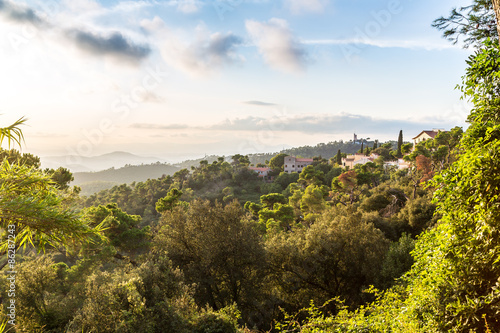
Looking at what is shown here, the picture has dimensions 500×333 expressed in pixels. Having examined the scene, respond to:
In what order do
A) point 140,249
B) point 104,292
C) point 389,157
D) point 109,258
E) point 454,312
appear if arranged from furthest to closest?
point 389,157, point 140,249, point 109,258, point 104,292, point 454,312

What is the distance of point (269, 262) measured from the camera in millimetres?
14453

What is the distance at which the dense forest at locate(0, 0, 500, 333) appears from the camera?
4133 mm

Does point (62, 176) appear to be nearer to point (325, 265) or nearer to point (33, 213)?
point (33, 213)

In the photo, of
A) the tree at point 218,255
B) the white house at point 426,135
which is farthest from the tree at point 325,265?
the white house at point 426,135

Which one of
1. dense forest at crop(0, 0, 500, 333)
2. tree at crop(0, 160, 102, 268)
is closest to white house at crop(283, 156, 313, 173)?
dense forest at crop(0, 0, 500, 333)

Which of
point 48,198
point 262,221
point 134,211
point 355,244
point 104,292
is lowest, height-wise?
point 134,211

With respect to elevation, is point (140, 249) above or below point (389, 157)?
below

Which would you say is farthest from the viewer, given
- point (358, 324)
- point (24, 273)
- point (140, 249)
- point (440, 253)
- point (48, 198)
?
point (140, 249)

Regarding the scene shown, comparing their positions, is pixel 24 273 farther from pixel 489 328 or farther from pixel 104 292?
pixel 489 328

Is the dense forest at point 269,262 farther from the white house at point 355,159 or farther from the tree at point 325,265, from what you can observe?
the white house at point 355,159

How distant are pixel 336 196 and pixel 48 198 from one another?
1459 inches

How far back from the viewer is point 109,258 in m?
18.1

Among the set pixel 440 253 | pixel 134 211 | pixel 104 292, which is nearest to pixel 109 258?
pixel 104 292

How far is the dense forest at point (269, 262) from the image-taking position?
13.6 feet
